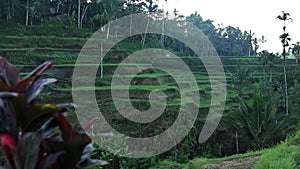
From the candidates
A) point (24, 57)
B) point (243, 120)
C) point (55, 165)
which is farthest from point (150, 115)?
point (55, 165)

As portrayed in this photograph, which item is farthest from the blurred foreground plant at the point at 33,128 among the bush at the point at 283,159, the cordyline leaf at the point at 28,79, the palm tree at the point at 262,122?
the palm tree at the point at 262,122

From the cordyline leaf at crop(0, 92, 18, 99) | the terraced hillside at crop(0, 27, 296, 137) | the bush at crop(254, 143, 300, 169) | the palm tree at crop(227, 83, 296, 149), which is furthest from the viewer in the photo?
the terraced hillside at crop(0, 27, 296, 137)

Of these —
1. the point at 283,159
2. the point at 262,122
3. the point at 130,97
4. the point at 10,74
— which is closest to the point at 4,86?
the point at 10,74

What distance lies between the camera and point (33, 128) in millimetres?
758

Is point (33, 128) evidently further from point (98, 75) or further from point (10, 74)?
point (98, 75)

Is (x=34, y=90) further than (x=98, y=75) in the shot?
No

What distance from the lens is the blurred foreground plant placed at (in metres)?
0.70

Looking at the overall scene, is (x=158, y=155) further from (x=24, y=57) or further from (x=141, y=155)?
(x=24, y=57)

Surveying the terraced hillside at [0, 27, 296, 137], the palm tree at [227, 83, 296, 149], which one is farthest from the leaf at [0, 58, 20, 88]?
the terraced hillside at [0, 27, 296, 137]

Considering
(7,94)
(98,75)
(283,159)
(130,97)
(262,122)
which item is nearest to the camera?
(7,94)

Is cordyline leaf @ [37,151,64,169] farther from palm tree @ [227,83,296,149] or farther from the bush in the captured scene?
palm tree @ [227,83,296,149]

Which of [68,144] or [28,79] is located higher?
[28,79]

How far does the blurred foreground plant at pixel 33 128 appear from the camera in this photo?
0.70 metres

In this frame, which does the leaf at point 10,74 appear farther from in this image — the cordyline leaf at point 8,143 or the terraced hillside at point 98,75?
the terraced hillside at point 98,75
